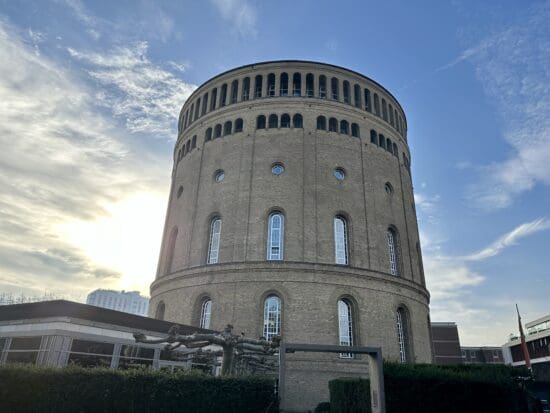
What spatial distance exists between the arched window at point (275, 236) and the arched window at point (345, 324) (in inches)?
181

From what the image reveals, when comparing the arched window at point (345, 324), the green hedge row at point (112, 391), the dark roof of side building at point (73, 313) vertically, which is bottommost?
the green hedge row at point (112, 391)

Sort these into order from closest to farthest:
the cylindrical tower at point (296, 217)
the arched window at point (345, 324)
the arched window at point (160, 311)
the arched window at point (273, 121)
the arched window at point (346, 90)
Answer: the arched window at point (345, 324) → the cylindrical tower at point (296, 217) → the arched window at point (160, 311) → the arched window at point (273, 121) → the arched window at point (346, 90)

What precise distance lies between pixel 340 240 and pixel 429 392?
42.8ft

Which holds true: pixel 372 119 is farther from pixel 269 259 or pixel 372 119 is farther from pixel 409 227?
pixel 269 259

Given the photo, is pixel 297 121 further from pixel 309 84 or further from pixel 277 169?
pixel 277 169

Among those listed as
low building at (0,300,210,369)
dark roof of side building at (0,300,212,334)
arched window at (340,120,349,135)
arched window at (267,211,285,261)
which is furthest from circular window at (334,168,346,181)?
low building at (0,300,210,369)

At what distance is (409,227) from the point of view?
97.7 ft

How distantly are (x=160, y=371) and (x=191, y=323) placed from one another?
11370 millimetres

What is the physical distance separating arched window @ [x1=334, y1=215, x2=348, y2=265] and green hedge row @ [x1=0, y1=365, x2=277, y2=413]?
12738mm

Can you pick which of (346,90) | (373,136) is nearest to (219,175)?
(346,90)

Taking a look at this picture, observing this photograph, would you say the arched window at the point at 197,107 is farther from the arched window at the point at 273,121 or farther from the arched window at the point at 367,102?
the arched window at the point at 367,102

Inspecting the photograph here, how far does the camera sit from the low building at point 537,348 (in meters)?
56.3

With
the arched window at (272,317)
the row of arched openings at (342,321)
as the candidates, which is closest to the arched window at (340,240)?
the row of arched openings at (342,321)

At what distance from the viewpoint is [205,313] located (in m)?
24.9
